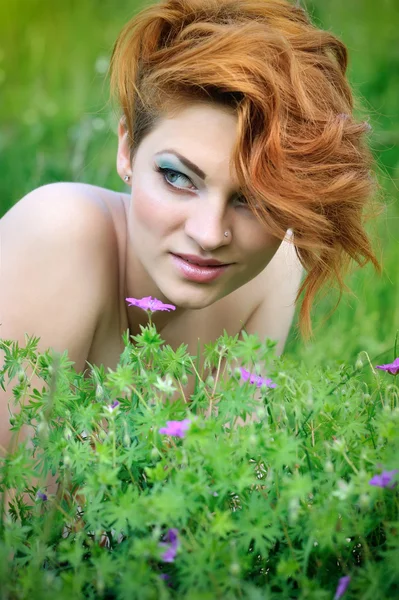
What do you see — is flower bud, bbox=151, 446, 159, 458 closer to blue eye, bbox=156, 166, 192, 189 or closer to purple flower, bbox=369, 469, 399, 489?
purple flower, bbox=369, 469, 399, 489

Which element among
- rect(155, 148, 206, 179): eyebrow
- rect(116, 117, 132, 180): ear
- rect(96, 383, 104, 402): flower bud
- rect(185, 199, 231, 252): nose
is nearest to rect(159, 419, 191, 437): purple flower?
rect(96, 383, 104, 402): flower bud

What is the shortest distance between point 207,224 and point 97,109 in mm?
3150

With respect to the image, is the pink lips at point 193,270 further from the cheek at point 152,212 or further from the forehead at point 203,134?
the forehead at point 203,134

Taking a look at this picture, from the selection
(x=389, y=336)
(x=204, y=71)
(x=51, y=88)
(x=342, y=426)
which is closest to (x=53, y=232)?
(x=204, y=71)

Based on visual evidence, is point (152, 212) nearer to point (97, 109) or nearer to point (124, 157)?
point (124, 157)

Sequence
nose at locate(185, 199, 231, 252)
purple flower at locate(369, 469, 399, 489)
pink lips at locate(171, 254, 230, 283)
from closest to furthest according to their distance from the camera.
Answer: purple flower at locate(369, 469, 399, 489) → nose at locate(185, 199, 231, 252) → pink lips at locate(171, 254, 230, 283)

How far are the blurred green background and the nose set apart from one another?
1037 millimetres

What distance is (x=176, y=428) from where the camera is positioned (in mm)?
1361

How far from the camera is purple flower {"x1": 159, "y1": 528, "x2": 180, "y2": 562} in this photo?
1.23 metres

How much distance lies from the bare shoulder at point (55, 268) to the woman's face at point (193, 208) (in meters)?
0.18

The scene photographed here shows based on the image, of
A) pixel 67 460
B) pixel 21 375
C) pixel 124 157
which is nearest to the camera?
pixel 67 460

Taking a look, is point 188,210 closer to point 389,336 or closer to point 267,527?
point 267,527

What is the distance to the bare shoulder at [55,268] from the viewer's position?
7.55 ft

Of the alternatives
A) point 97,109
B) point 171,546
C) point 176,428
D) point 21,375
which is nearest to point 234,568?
point 171,546
